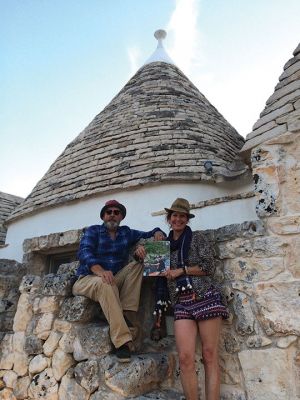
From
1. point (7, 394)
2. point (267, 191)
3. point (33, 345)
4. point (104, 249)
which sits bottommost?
point (7, 394)

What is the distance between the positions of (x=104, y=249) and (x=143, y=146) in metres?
3.26

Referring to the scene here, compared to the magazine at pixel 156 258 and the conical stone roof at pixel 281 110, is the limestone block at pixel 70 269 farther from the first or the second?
the conical stone roof at pixel 281 110

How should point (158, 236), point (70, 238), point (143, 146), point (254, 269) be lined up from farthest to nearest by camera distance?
1. point (143, 146)
2. point (70, 238)
3. point (158, 236)
4. point (254, 269)

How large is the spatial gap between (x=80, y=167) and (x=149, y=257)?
396 cm

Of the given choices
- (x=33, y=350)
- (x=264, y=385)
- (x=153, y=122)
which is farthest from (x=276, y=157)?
(x=153, y=122)

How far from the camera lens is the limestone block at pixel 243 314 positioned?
8.01 ft

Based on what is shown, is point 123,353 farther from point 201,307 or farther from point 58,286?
point 58,286

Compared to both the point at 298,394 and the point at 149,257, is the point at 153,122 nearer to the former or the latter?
the point at 149,257

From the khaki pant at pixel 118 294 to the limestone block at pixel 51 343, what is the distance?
34 cm

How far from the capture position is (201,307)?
241 cm

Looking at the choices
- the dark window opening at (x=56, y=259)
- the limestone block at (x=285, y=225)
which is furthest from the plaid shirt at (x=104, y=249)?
the dark window opening at (x=56, y=259)

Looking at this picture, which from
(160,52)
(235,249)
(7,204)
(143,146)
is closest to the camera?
(235,249)

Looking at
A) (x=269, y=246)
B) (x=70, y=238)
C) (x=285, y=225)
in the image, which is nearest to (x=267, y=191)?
(x=285, y=225)

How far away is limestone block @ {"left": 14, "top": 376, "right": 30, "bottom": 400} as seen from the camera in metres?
2.69
